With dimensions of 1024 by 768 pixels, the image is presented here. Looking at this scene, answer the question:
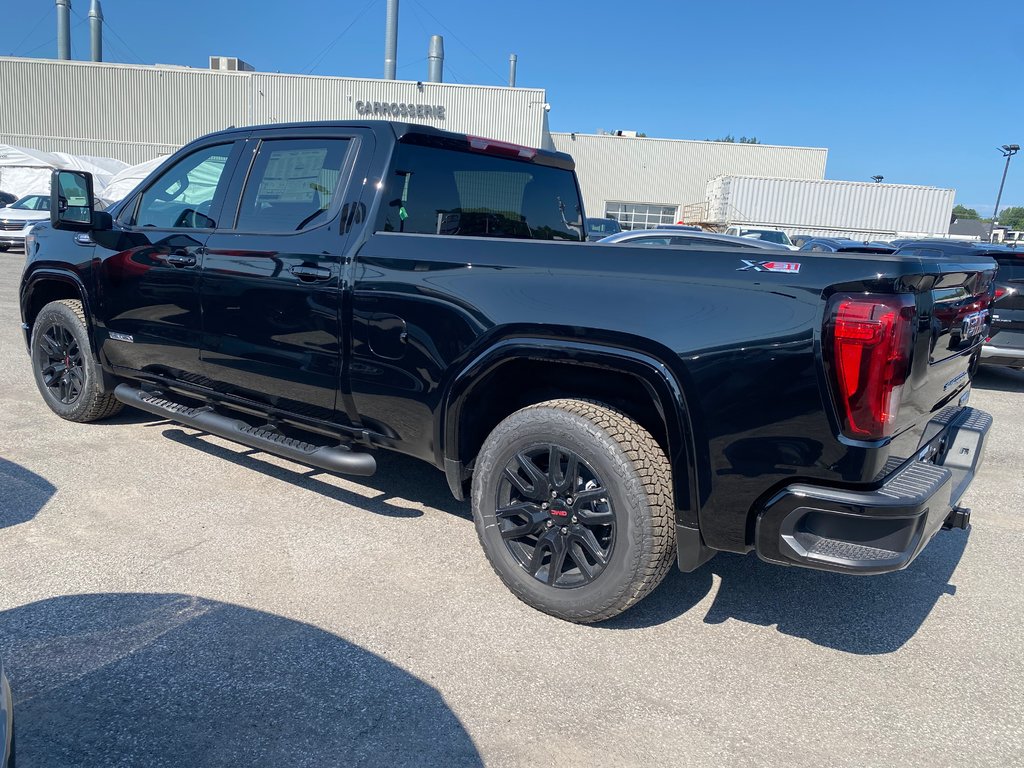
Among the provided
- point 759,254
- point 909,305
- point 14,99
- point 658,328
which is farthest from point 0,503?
point 14,99

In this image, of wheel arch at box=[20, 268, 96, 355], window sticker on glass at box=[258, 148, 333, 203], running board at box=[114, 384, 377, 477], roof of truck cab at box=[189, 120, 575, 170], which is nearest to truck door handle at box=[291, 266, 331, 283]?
window sticker on glass at box=[258, 148, 333, 203]

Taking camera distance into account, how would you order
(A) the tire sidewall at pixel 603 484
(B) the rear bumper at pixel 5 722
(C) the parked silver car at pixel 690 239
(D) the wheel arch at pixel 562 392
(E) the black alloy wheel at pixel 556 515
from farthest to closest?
(C) the parked silver car at pixel 690 239 → (E) the black alloy wheel at pixel 556 515 → (A) the tire sidewall at pixel 603 484 → (D) the wheel arch at pixel 562 392 → (B) the rear bumper at pixel 5 722

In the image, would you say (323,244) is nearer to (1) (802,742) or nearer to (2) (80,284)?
(2) (80,284)

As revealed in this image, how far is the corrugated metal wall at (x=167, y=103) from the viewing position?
36.5m

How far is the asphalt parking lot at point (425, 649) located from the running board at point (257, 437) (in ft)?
1.21

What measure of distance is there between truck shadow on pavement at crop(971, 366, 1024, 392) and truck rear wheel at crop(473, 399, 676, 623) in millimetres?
7182

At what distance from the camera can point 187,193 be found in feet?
14.5

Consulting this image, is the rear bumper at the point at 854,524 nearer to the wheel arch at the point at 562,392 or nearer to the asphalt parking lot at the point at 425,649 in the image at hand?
the wheel arch at the point at 562,392

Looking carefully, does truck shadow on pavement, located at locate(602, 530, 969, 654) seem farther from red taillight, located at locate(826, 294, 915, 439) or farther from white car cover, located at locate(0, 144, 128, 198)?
white car cover, located at locate(0, 144, 128, 198)

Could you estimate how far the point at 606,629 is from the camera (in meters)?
3.04

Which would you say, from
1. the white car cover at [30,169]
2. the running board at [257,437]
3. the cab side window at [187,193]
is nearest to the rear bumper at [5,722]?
the running board at [257,437]

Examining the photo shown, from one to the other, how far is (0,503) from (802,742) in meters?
A: 3.91

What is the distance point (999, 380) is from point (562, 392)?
819 cm

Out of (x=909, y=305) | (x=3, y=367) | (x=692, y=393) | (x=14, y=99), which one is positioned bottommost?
(x=3, y=367)
